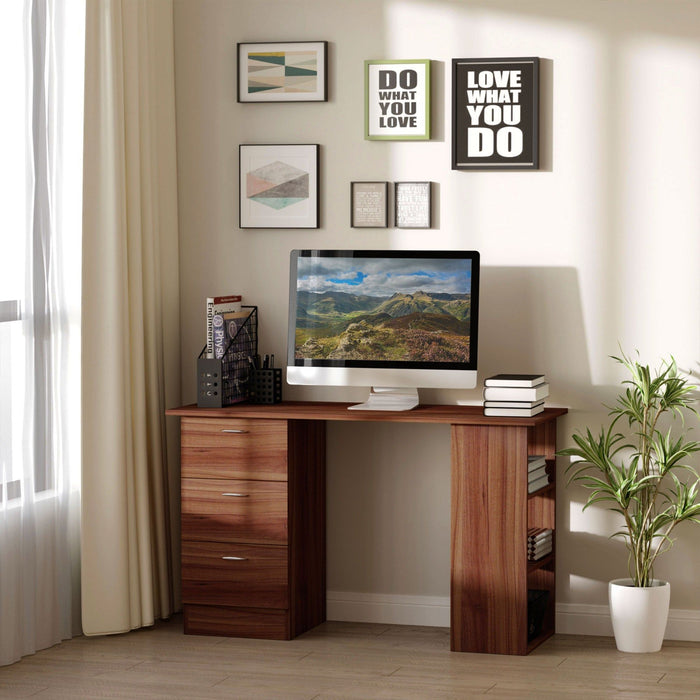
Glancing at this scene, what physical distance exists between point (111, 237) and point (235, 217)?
63cm

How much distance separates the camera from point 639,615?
3963 mm

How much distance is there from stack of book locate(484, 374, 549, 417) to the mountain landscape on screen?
0.21 metres

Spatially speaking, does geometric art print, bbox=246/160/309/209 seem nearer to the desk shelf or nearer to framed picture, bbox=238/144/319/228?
framed picture, bbox=238/144/319/228

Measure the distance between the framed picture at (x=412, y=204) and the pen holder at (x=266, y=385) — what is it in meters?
0.74

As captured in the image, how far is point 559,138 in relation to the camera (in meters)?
4.27

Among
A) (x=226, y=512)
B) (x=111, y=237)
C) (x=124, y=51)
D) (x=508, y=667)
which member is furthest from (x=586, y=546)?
(x=124, y=51)

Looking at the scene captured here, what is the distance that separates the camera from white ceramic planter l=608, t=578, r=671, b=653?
3.96 m

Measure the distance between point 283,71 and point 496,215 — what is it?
1.00 meters

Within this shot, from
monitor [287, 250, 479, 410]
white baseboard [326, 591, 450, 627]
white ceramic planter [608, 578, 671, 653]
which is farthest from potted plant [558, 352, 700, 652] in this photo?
white baseboard [326, 591, 450, 627]

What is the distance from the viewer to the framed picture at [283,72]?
14.6 ft

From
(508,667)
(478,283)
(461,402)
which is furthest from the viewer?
(461,402)

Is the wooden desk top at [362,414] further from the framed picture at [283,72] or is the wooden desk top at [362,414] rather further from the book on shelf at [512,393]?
the framed picture at [283,72]

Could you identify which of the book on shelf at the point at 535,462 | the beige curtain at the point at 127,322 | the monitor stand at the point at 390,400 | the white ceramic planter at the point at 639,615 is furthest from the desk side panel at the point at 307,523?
the white ceramic planter at the point at 639,615

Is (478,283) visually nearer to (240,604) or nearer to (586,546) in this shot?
(586,546)
